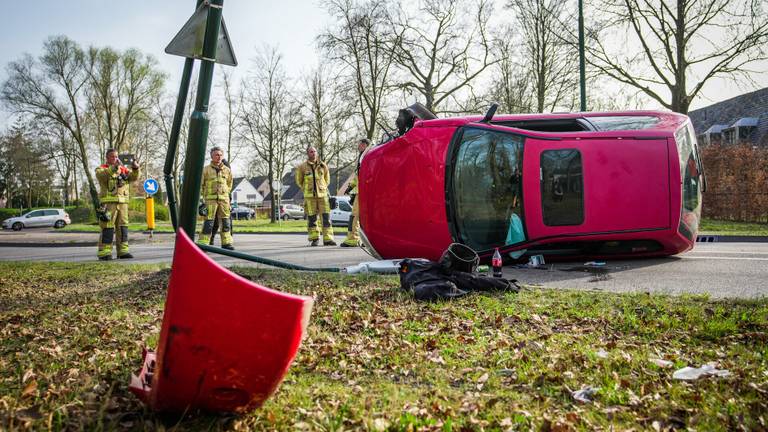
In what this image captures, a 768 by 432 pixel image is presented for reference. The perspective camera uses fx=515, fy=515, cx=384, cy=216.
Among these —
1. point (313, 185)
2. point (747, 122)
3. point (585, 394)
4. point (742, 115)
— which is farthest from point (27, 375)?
point (742, 115)

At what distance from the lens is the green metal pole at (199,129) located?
3088mm

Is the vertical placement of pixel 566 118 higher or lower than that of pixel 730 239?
higher

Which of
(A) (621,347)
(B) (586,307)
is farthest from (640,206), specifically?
(A) (621,347)

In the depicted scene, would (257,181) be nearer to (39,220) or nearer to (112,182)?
(39,220)

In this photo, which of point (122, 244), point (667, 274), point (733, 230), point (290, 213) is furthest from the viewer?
point (290, 213)

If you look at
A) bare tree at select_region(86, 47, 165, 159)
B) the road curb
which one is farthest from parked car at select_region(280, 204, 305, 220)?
the road curb

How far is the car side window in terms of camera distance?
7.25m

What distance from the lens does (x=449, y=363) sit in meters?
3.20

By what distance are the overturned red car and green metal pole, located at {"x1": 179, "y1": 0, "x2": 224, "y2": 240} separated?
15.0ft

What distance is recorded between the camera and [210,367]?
1.98 meters

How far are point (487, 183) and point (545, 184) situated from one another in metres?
0.81

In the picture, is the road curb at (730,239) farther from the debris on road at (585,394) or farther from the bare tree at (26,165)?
the bare tree at (26,165)

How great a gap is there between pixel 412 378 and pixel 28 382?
83.5 inches

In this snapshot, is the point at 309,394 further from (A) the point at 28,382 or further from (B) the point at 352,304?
(B) the point at 352,304
